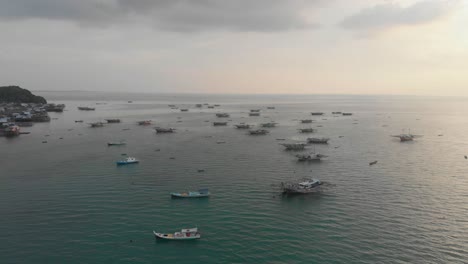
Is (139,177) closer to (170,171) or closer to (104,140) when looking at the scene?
(170,171)

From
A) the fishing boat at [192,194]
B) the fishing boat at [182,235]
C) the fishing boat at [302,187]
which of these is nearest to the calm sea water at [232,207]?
the fishing boat at [182,235]

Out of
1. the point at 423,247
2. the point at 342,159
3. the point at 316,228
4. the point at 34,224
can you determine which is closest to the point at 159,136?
the point at 342,159

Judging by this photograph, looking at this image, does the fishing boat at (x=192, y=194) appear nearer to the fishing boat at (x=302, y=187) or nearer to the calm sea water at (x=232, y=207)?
the calm sea water at (x=232, y=207)

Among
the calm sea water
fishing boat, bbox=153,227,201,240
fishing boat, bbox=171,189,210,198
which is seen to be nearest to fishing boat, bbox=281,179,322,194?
the calm sea water

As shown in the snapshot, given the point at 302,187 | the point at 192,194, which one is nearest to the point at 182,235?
the point at 192,194

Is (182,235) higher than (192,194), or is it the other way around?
(192,194)

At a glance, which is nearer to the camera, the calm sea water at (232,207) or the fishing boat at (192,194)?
the calm sea water at (232,207)

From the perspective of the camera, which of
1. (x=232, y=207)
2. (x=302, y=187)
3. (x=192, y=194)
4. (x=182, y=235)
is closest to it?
(x=182, y=235)

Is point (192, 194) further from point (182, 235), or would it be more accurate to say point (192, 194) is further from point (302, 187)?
point (302, 187)

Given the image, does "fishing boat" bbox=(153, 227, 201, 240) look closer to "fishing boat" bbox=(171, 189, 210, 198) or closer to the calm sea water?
the calm sea water
